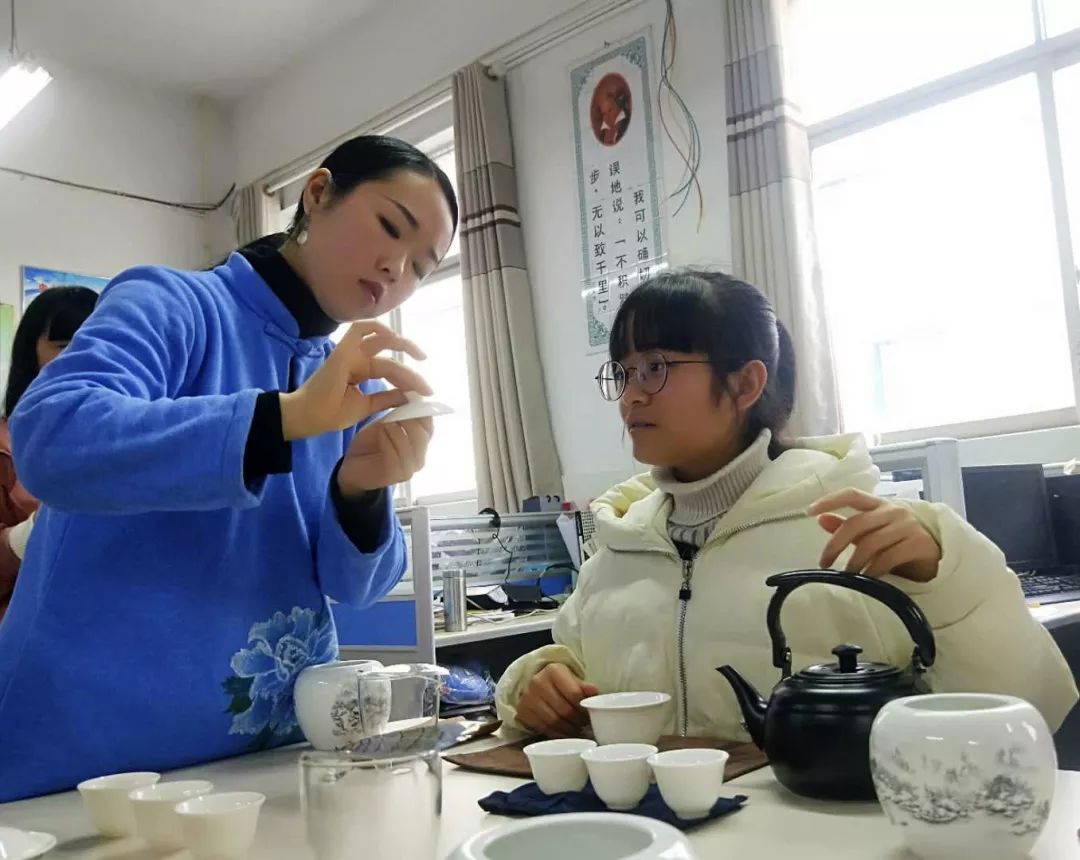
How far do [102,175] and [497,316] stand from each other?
2.57 metres

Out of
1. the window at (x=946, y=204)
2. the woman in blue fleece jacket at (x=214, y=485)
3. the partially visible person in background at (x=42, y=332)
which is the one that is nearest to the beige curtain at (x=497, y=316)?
the window at (x=946, y=204)

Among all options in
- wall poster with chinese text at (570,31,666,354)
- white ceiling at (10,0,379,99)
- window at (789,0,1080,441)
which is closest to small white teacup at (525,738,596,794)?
window at (789,0,1080,441)

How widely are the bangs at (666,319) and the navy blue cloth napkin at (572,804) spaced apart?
663 mm

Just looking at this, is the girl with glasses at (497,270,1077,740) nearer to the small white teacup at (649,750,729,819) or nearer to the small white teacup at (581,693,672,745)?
the small white teacup at (581,693,672,745)

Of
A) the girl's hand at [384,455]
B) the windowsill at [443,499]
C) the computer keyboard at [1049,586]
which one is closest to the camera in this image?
the girl's hand at [384,455]

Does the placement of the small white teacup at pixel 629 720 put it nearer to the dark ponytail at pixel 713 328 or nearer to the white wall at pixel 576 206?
the dark ponytail at pixel 713 328

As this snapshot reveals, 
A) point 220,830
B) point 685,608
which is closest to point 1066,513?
point 685,608

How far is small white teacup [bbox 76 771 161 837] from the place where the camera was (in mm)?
735

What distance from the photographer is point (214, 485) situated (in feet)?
2.68

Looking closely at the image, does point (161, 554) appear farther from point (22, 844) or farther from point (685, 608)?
point (685, 608)

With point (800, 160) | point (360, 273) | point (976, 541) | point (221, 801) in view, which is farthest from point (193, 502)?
point (800, 160)

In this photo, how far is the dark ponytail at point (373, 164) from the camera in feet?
3.65

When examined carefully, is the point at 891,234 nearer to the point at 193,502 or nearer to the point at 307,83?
the point at 193,502

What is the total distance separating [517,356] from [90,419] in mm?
2912
